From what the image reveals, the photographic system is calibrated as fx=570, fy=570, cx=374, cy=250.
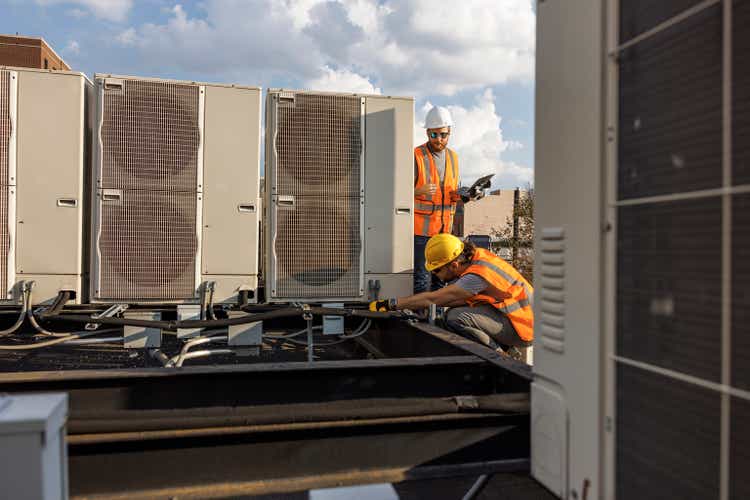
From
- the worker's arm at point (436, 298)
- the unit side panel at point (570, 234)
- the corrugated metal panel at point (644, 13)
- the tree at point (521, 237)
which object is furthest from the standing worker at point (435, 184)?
the tree at point (521, 237)

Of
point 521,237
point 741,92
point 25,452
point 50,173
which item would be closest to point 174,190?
point 50,173

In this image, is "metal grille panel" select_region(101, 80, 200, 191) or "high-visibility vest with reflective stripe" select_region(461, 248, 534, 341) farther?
"high-visibility vest with reflective stripe" select_region(461, 248, 534, 341)

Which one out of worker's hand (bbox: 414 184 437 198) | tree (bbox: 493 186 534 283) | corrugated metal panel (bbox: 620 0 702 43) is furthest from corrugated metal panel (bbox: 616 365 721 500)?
tree (bbox: 493 186 534 283)

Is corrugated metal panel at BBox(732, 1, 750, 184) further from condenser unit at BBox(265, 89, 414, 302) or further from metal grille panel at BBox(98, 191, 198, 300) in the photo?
metal grille panel at BBox(98, 191, 198, 300)

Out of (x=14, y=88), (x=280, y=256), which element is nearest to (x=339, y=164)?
(x=280, y=256)

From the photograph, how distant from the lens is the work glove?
13.9ft

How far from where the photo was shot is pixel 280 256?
13.8 feet

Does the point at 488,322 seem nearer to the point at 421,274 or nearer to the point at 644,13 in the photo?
the point at 421,274

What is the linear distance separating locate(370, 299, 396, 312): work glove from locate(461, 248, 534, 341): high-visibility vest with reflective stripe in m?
0.58

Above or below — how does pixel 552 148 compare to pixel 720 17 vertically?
below

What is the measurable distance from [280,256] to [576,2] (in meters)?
3.02

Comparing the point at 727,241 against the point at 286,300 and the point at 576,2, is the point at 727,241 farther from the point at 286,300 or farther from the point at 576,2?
the point at 286,300

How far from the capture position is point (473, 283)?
4.19m

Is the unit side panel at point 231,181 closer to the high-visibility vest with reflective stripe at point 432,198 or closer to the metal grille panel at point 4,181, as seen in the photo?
the metal grille panel at point 4,181
